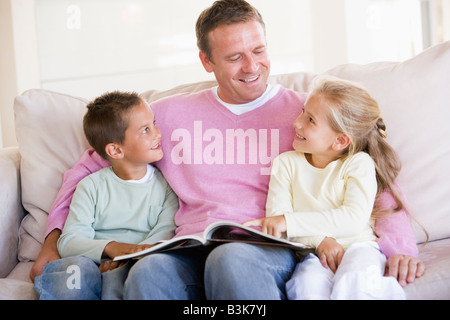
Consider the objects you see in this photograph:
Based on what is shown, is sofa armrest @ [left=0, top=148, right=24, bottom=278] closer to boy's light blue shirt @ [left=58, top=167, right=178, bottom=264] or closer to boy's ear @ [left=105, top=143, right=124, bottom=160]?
boy's light blue shirt @ [left=58, top=167, right=178, bottom=264]

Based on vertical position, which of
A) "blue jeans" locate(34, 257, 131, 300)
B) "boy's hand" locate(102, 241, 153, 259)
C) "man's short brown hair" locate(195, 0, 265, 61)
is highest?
"man's short brown hair" locate(195, 0, 265, 61)

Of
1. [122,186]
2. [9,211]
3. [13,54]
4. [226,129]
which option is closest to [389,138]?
[226,129]

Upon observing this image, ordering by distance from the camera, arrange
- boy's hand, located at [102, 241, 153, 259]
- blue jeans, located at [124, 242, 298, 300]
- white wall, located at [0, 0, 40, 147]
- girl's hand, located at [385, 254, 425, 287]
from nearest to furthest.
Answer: blue jeans, located at [124, 242, 298, 300], girl's hand, located at [385, 254, 425, 287], boy's hand, located at [102, 241, 153, 259], white wall, located at [0, 0, 40, 147]

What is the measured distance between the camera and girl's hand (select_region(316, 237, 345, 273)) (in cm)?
127

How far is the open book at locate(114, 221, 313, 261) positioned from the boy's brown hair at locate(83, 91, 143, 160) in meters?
0.44

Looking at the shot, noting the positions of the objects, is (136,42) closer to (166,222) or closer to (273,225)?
(166,222)

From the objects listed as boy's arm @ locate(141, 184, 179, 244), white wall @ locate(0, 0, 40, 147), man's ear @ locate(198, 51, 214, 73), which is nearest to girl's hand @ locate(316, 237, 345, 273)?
boy's arm @ locate(141, 184, 179, 244)

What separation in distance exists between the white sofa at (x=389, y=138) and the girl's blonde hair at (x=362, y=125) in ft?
0.39

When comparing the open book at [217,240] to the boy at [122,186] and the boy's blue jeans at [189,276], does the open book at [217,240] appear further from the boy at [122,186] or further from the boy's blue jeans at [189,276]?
the boy at [122,186]

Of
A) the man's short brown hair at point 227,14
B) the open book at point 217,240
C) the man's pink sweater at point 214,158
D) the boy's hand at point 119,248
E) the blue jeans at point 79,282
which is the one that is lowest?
the blue jeans at point 79,282

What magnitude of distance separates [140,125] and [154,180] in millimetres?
179

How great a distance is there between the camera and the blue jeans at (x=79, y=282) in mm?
1238

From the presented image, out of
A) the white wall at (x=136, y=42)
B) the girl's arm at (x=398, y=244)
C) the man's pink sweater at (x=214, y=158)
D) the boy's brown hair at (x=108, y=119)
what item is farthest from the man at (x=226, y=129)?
the white wall at (x=136, y=42)
